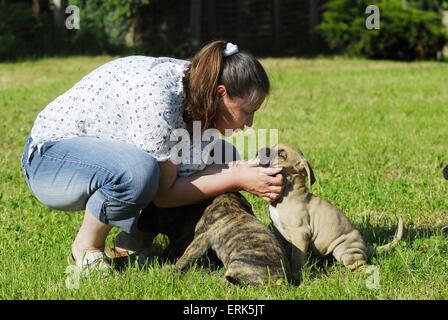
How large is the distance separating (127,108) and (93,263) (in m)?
0.82

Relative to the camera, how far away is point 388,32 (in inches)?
659

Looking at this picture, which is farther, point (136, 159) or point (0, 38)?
point (0, 38)

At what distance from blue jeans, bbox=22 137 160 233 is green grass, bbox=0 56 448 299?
1.10 ft

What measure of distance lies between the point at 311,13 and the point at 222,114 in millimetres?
15871

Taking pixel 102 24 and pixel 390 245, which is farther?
pixel 102 24

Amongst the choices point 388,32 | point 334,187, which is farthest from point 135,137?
point 388,32

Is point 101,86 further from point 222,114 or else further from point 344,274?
point 344,274

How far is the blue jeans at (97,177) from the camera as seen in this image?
4.03 m

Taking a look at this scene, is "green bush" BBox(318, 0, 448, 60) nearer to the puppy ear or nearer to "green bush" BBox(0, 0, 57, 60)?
"green bush" BBox(0, 0, 57, 60)

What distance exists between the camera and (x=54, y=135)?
429 centimetres

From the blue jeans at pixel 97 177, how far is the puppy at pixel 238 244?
35cm

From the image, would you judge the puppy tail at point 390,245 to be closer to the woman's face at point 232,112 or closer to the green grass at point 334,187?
the green grass at point 334,187

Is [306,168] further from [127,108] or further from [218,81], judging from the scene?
[127,108]
